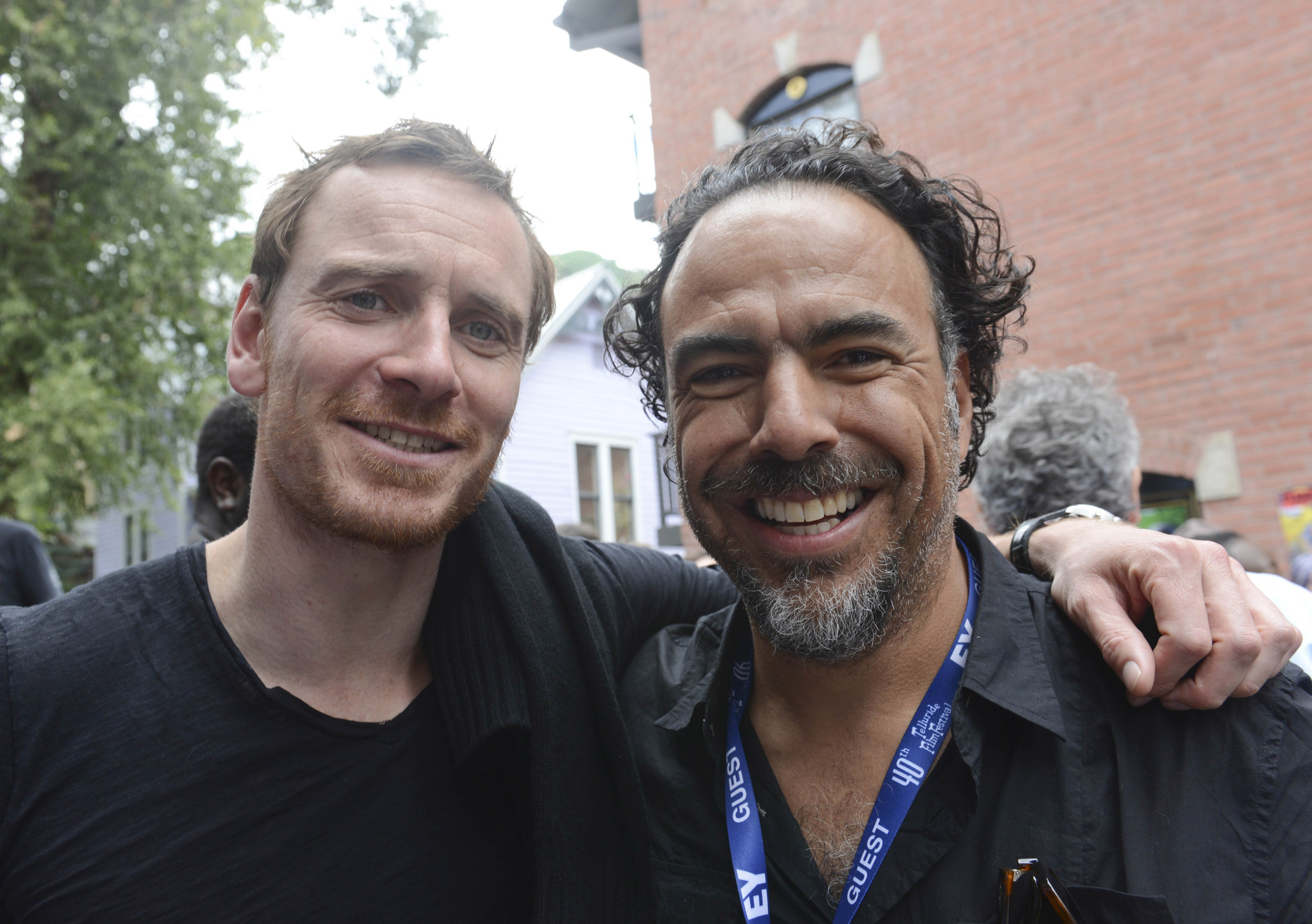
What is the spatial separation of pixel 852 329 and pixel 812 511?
1.26ft

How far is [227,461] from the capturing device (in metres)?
3.26

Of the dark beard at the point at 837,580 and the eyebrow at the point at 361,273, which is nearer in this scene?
the dark beard at the point at 837,580

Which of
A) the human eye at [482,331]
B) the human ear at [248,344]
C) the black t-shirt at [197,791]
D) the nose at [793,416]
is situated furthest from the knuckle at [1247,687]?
the human ear at [248,344]

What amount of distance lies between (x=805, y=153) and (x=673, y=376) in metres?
0.65

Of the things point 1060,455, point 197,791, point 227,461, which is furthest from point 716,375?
point 227,461

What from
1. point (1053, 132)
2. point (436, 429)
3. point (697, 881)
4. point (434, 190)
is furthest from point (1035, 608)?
point (1053, 132)

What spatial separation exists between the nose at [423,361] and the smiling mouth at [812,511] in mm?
715

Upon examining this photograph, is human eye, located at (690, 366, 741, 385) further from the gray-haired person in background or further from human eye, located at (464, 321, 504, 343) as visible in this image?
the gray-haired person in background

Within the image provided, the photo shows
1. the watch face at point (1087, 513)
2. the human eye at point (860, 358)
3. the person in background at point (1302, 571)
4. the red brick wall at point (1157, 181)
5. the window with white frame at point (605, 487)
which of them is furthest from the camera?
the window with white frame at point (605, 487)

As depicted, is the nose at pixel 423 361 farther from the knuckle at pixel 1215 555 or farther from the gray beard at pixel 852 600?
the knuckle at pixel 1215 555

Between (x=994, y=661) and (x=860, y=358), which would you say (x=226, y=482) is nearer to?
(x=860, y=358)

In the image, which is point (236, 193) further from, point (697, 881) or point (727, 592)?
point (697, 881)

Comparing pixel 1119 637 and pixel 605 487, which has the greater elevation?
pixel 605 487

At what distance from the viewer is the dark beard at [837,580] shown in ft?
6.02
